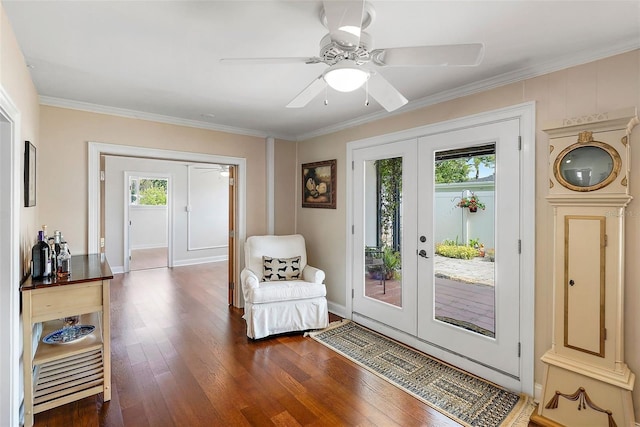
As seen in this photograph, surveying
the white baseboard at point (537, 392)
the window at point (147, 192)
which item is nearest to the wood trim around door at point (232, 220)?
the white baseboard at point (537, 392)

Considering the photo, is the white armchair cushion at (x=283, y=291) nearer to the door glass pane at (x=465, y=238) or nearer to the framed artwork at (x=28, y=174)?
the door glass pane at (x=465, y=238)

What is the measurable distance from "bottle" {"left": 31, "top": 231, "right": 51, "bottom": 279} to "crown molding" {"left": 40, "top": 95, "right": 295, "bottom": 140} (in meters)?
1.54

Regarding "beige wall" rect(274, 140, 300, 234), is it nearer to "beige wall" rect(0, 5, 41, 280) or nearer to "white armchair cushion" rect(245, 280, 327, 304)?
"white armchair cushion" rect(245, 280, 327, 304)

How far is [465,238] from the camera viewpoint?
8.94 ft

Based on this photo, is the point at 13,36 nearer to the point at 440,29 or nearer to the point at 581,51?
the point at 440,29

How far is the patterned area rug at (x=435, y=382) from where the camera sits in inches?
82.6

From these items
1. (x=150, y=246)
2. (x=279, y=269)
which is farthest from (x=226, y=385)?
(x=150, y=246)

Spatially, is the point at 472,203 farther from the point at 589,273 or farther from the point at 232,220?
the point at 232,220

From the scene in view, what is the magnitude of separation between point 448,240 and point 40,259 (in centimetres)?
311

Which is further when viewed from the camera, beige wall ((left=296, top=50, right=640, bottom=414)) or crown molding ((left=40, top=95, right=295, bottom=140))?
crown molding ((left=40, top=95, right=295, bottom=140))

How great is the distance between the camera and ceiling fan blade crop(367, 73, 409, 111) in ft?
5.51

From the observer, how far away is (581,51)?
1984mm

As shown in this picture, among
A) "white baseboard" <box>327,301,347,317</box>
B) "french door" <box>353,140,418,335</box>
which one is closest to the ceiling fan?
"french door" <box>353,140,418,335</box>

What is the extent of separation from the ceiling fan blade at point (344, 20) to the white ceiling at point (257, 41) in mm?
348
